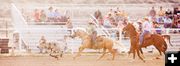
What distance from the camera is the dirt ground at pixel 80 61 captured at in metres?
2.97

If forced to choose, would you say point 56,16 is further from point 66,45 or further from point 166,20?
point 166,20

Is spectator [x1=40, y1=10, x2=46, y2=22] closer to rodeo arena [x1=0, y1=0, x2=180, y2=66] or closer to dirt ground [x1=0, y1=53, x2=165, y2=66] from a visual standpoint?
rodeo arena [x1=0, y1=0, x2=180, y2=66]

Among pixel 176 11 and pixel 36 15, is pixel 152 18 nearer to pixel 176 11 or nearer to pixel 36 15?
pixel 176 11

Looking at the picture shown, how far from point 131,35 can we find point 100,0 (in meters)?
0.49

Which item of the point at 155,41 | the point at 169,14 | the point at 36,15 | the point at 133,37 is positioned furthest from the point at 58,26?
the point at 169,14

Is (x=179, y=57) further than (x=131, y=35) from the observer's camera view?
No

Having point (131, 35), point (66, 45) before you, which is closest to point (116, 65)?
point (131, 35)

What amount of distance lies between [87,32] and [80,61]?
0.31 meters

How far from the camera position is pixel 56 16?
2949 millimetres

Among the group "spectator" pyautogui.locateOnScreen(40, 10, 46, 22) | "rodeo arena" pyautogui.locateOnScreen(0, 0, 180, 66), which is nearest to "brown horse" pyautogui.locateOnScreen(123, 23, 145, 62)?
"rodeo arena" pyautogui.locateOnScreen(0, 0, 180, 66)

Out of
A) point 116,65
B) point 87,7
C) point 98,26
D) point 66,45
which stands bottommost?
point 116,65

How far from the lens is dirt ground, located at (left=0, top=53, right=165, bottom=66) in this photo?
2975 mm

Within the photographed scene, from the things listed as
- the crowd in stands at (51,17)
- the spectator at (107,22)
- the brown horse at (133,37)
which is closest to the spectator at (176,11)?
the brown horse at (133,37)

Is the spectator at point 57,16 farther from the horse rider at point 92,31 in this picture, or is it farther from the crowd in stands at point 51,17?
the horse rider at point 92,31
